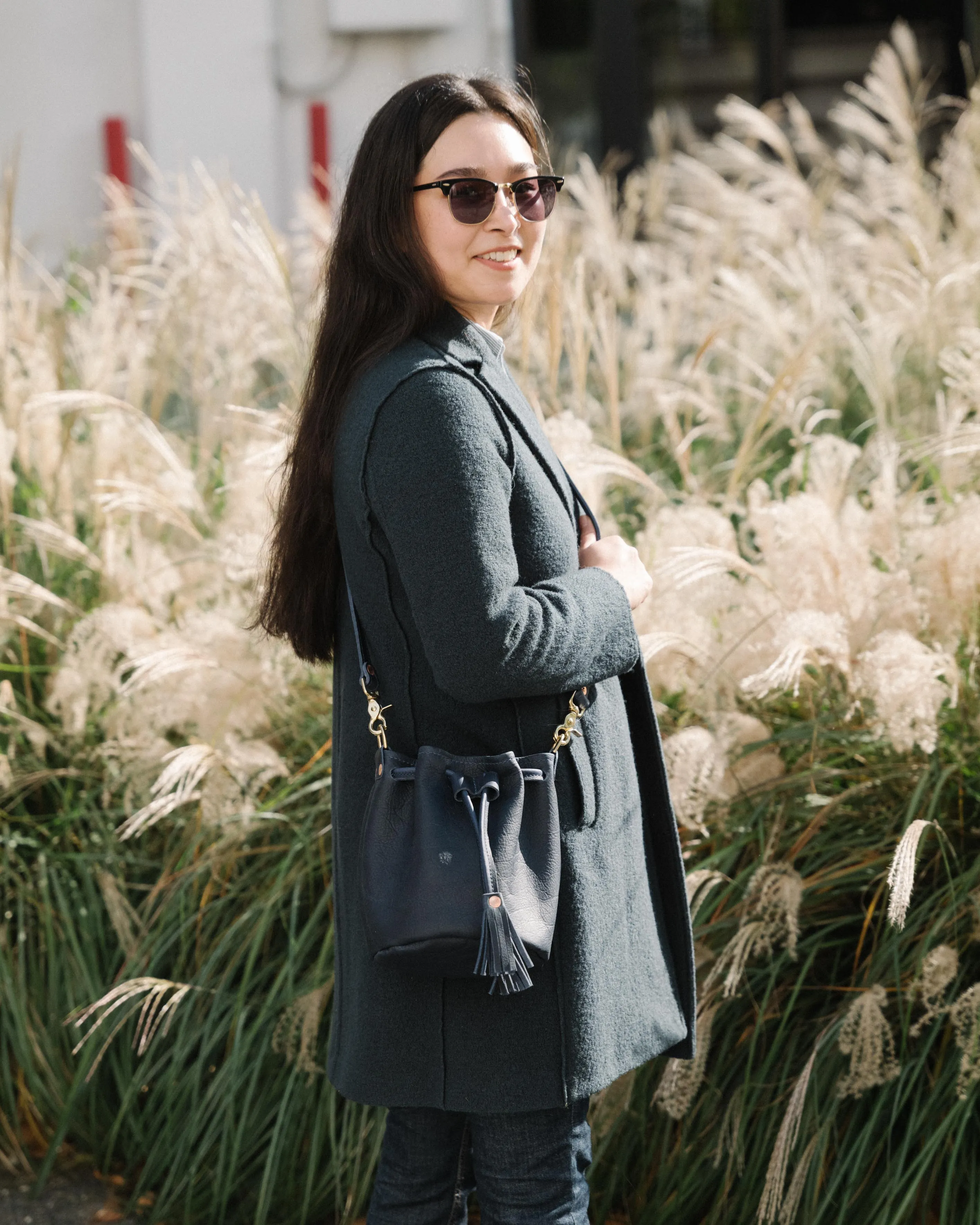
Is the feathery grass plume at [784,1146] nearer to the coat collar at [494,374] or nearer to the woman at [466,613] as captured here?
the woman at [466,613]

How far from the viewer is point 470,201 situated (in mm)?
1612

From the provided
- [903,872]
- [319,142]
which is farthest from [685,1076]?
[319,142]

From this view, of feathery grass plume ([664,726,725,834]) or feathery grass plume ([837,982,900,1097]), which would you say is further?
feathery grass plume ([664,726,725,834])

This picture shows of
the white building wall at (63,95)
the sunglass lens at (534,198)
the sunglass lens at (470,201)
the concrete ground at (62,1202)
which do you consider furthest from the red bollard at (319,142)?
the sunglass lens at (470,201)

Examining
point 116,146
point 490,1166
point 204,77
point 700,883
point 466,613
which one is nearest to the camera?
point 466,613

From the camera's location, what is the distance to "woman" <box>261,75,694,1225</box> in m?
1.51

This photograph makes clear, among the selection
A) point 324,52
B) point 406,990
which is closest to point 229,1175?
point 406,990

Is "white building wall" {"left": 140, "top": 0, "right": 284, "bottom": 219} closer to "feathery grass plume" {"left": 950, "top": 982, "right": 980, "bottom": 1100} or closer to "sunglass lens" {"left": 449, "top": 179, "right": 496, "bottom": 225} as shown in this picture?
"sunglass lens" {"left": 449, "top": 179, "right": 496, "bottom": 225}

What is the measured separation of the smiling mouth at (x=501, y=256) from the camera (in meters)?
1.64

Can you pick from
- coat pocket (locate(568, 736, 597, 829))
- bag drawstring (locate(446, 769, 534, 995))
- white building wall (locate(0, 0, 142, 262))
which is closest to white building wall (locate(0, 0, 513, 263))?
white building wall (locate(0, 0, 142, 262))

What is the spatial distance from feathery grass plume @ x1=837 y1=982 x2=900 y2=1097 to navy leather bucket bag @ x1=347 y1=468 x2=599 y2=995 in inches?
22.7

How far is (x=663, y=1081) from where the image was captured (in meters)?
2.07

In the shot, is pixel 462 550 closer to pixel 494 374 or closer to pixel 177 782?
pixel 494 374

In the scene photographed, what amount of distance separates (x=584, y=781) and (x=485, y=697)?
202 mm
